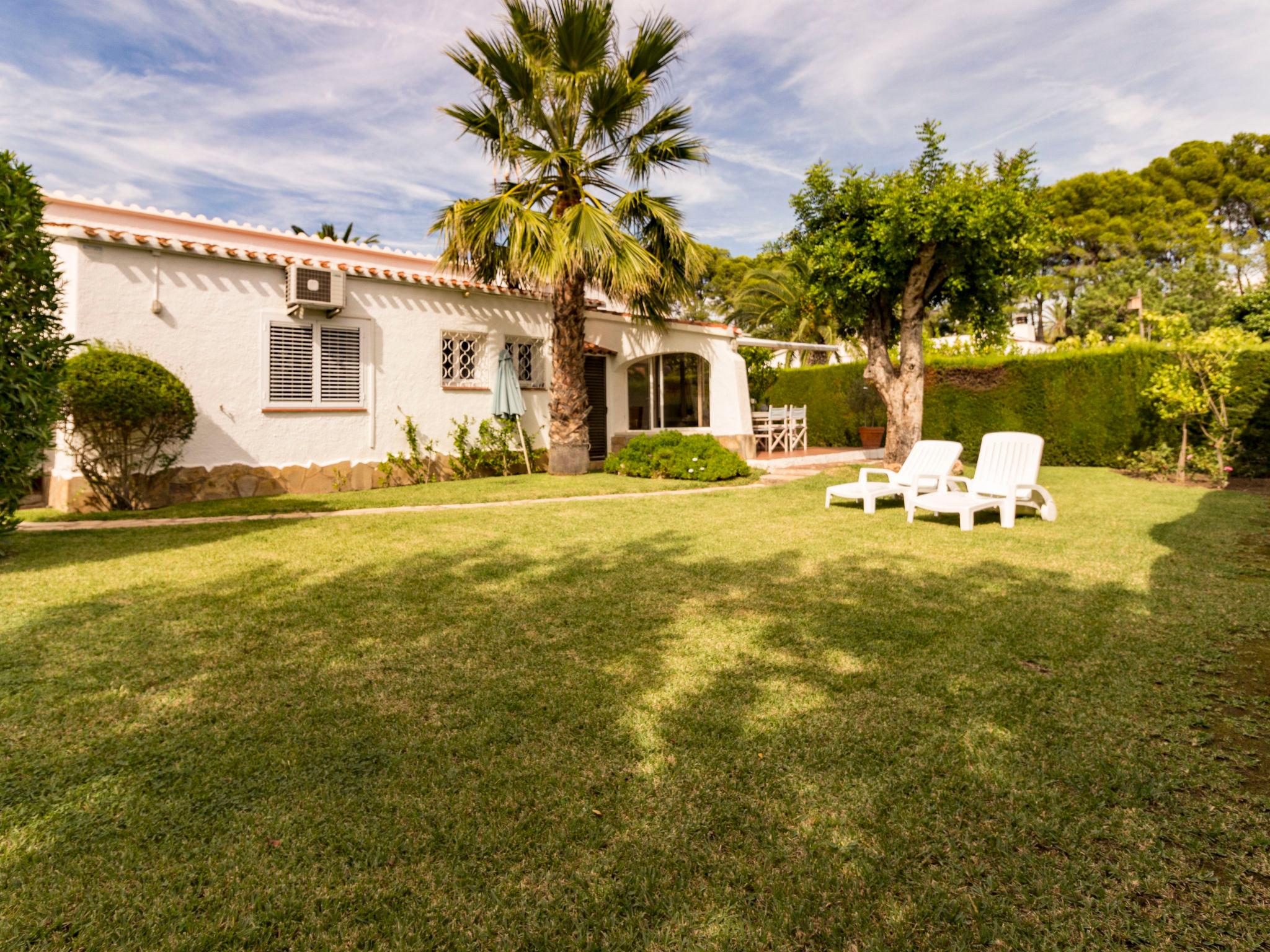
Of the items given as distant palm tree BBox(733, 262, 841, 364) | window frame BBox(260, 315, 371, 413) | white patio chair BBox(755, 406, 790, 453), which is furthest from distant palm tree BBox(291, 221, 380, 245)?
distant palm tree BBox(733, 262, 841, 364)

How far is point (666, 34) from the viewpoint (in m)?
12.0

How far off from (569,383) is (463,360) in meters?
2.35

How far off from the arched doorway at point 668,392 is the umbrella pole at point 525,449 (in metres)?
3.15

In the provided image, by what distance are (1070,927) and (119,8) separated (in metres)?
19.6

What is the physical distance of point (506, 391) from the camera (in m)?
13.1

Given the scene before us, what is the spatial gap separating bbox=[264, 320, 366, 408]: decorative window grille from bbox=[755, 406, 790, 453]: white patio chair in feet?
33.5

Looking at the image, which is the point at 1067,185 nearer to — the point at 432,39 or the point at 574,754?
the point at 432,39

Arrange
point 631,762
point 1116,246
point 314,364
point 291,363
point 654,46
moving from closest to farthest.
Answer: point 631,762 → point 291,363 → point 314,364 → point 654,46 → point 1116,246

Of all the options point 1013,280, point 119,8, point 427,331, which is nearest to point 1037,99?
point 1013,280

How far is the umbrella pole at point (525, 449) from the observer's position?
13641mm

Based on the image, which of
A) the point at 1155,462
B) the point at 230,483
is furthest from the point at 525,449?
the point at 1155,462

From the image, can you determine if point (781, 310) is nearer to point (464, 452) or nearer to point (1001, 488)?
point (464, 452)

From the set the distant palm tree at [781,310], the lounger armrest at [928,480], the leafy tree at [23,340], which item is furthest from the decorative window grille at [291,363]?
the distant palm tree at [781,310]

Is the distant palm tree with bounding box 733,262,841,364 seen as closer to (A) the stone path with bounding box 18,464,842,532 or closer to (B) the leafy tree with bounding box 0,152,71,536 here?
(A) the stone path with bounding box 18,464,842,532
